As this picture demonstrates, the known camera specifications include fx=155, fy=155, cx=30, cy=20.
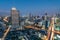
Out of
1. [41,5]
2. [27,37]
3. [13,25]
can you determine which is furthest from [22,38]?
[41,5]

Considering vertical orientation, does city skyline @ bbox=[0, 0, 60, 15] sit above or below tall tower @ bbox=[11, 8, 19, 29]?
above

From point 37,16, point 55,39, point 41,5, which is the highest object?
point 41,5

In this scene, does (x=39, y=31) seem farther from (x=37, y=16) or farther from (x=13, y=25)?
(x=13, y=25)

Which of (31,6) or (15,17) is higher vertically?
(31,6)

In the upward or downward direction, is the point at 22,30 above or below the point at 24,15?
below

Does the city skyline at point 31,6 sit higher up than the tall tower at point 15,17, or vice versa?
the city skyline at point 31,6

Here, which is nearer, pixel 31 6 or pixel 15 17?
pixel 15 17

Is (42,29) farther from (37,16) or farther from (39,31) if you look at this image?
(37,16)
